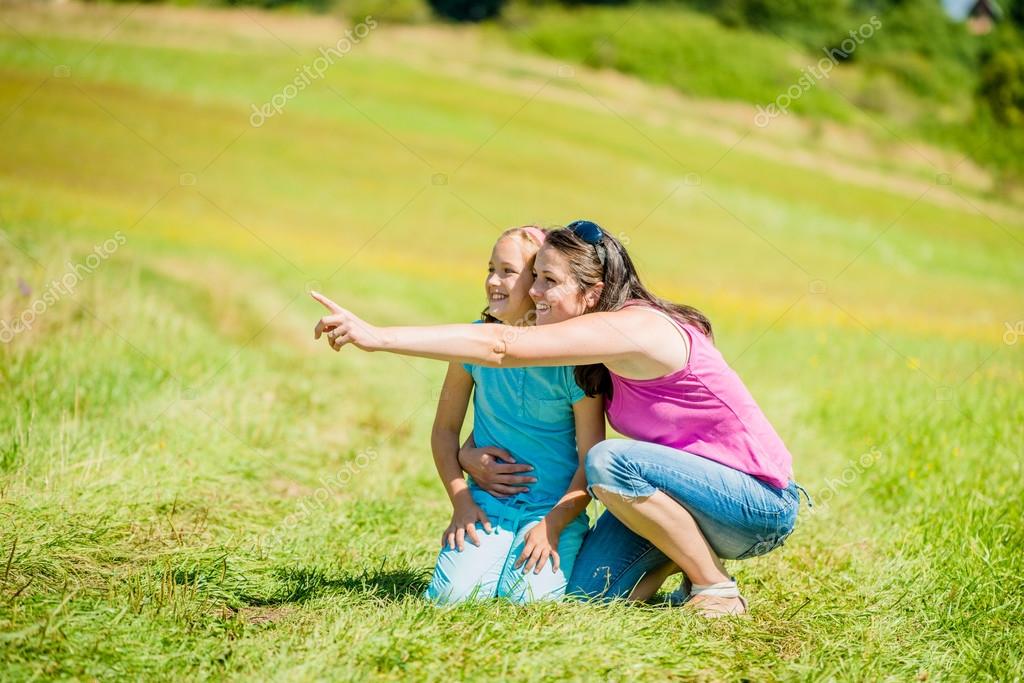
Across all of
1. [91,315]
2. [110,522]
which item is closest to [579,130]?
[91,315]

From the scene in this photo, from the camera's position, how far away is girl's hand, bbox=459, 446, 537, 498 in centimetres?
372

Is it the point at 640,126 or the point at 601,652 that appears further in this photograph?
the point at 640,126

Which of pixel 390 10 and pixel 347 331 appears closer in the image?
pixel 347 331

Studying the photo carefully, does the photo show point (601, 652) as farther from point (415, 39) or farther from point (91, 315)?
point (415, 39)

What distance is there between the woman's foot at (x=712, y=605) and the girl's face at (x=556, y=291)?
1138 mm

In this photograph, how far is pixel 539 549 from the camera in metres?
3.48

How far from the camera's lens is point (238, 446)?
5.43 metres

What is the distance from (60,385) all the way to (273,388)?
164 centimetres

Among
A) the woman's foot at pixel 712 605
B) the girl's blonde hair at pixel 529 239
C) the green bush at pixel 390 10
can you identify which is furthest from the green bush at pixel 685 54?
the woman's foot at pixel 712 605

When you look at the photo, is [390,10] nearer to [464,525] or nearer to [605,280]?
[605,280]

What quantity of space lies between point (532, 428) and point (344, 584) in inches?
37.1

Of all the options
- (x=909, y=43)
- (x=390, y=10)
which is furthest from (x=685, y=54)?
(x=390, y=10)

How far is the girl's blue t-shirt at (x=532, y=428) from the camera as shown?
3.70 meters

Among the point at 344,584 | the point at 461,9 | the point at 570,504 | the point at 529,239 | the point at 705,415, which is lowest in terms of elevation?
the point at 461,9
